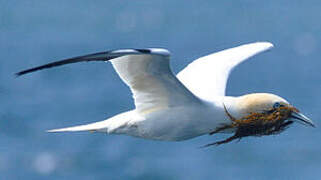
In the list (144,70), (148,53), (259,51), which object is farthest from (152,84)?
(259,51)

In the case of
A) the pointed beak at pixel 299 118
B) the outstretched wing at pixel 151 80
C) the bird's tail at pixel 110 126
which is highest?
the outstretched wing at pixel 151 80

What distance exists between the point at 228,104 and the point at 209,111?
32 centimetres

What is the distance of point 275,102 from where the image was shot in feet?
46.9

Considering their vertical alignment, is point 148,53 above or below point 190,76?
above

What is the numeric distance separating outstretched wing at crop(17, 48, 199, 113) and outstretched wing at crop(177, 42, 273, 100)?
111 centimetres

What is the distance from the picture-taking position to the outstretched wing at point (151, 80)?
44.2 feet

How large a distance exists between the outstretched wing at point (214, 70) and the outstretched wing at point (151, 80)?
111cm

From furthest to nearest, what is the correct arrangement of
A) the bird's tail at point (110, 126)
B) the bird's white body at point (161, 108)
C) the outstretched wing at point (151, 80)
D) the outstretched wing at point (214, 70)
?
the outstretched wing at point (214, 70)
the bird's tail at point (110, 126)
the bird's white body at point (161, 108)
the outstretched wing at point (151, 80)

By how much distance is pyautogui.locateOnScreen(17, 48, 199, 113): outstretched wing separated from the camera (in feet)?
44.2

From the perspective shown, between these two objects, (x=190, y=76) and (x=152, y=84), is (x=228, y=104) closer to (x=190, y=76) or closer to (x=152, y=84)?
(x=152, y=84)

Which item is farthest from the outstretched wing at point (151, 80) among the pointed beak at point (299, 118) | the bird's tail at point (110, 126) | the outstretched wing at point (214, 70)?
the pointed beak at point (299, 118)

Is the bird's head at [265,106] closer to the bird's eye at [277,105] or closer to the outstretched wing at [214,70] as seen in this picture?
the bird's eye at [277,105]

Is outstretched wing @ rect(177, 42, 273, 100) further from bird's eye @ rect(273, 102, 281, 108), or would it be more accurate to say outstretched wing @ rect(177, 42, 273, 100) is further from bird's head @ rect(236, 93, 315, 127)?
bird's eye @ rect(273, 102, 281, 108)

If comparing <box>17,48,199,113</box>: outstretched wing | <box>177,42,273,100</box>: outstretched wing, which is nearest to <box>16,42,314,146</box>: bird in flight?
<box>17,48,199,113</box>: outstretched wing
